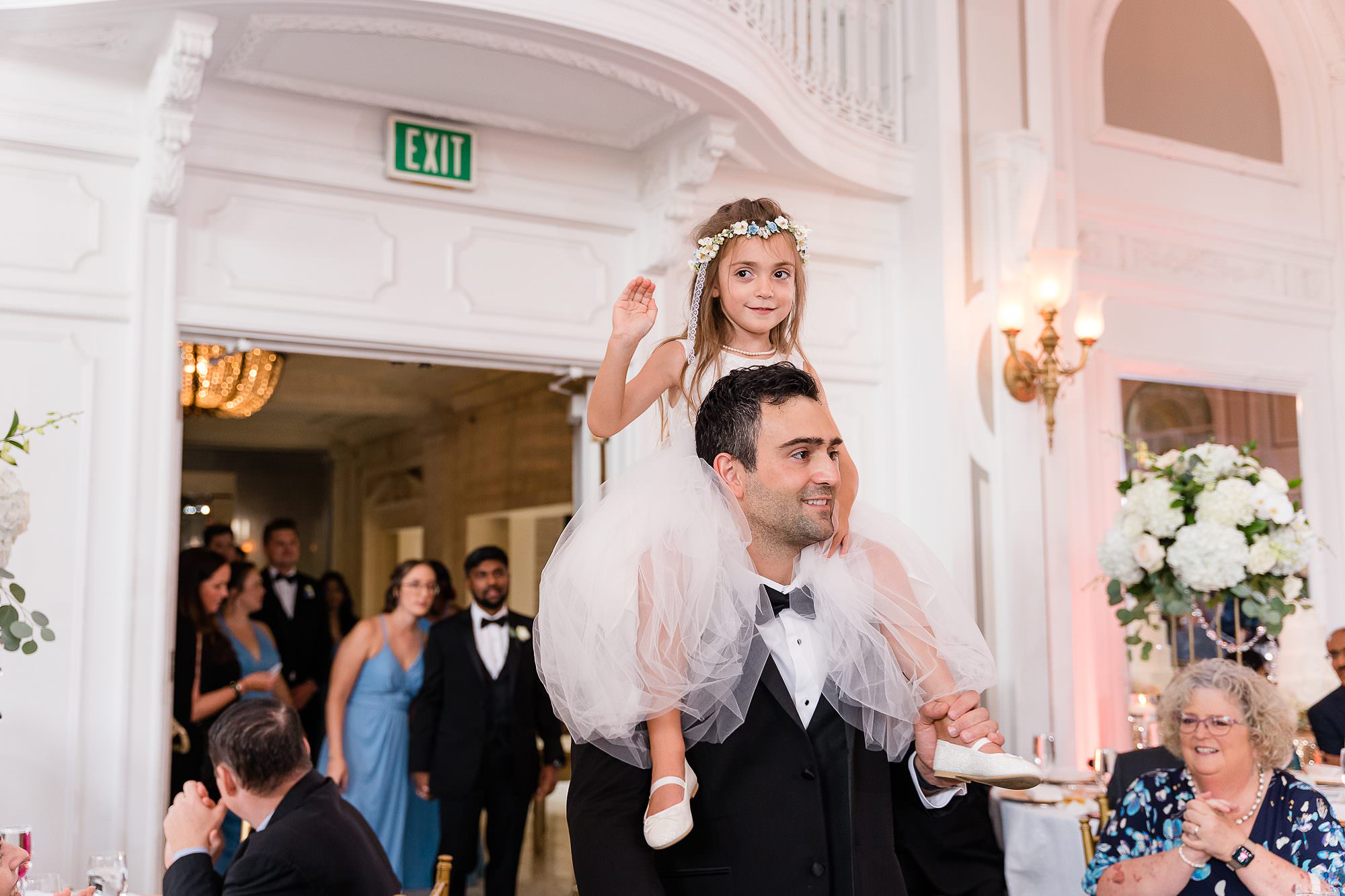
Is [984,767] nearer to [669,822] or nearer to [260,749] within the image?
[669,822]

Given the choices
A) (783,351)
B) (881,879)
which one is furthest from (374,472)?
(881,879)

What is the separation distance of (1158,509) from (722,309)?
108 inches

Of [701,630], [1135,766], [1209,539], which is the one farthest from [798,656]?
[1209,539]

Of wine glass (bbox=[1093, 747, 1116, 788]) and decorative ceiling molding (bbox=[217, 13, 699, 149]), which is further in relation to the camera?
wine glass (bbox=[1093, 747, 1116, 788])

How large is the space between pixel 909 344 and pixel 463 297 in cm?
233

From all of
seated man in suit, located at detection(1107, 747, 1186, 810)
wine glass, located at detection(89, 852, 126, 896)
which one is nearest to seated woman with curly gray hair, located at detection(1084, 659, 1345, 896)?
seated man in suit, located at detection(1107, 747, 1186, 810)

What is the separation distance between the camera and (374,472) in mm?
13633

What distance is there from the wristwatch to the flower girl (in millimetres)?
1311

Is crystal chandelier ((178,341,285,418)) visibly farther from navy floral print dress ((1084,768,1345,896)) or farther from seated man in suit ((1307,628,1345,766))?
seated man in suit ((1307,628,1345,766))

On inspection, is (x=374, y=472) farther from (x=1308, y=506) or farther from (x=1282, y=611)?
(x=1282, y=611)

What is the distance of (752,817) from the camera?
204 cm

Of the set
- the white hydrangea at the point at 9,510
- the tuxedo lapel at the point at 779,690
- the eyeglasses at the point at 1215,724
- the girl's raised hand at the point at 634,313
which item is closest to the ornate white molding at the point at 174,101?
the white hydrangea at the point at 9,510

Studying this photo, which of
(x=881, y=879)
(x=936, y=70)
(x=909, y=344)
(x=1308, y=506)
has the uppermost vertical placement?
(x=936, y=70)

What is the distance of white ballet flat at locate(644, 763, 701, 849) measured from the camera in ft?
6.23
